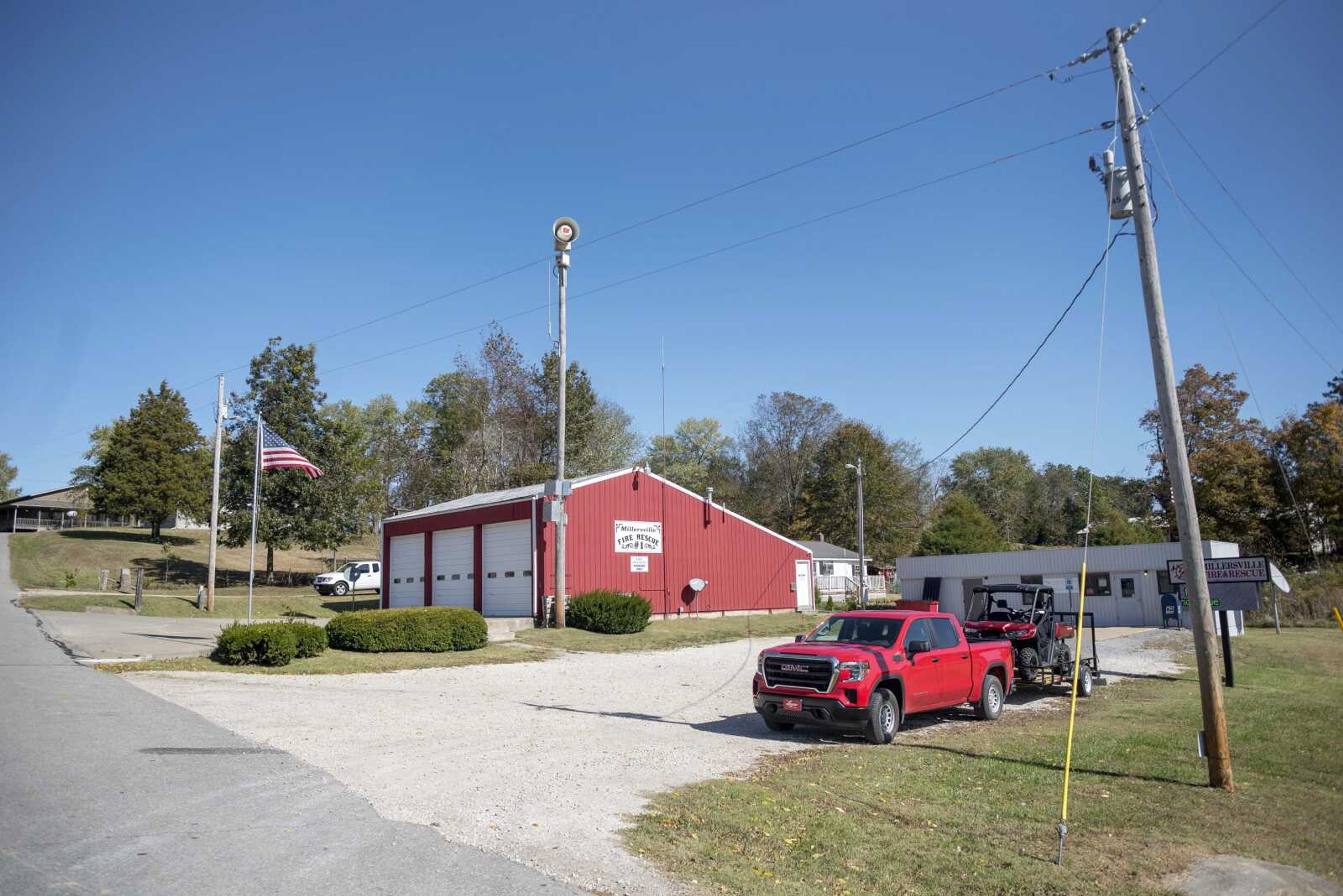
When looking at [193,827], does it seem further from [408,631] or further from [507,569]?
[507,569]

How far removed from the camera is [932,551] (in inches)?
2354

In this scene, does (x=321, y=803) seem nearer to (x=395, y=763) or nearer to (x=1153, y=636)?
(x=395, y=763)

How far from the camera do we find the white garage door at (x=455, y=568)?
34531 millimetres

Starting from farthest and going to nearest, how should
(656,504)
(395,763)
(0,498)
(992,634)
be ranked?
(0,498) → (656,504) → (992,634) → (395,763)

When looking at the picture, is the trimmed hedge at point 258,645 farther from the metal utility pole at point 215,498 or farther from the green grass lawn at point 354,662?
the metal utility pole at point 215,498

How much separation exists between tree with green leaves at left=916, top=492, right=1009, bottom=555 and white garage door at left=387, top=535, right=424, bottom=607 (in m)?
34.5

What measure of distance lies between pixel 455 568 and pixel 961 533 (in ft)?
123

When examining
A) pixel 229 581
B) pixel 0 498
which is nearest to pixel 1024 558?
pixel 229 581

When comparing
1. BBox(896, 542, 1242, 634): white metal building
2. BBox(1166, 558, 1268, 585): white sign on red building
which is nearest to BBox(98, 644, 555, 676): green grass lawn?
BBox(1166, 558, 1268, 585): white sign on red building

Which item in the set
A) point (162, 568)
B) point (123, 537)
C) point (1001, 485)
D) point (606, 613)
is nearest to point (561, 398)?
point (606, 613)

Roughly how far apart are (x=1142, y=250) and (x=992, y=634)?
8.06m

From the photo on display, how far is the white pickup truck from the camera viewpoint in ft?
156

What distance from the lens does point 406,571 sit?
3822cm

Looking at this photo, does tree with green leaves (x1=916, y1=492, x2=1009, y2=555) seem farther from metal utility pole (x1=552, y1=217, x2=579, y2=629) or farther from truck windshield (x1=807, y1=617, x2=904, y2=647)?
truck windshield (x1=807, y1=617, x2=904, y2=647)
